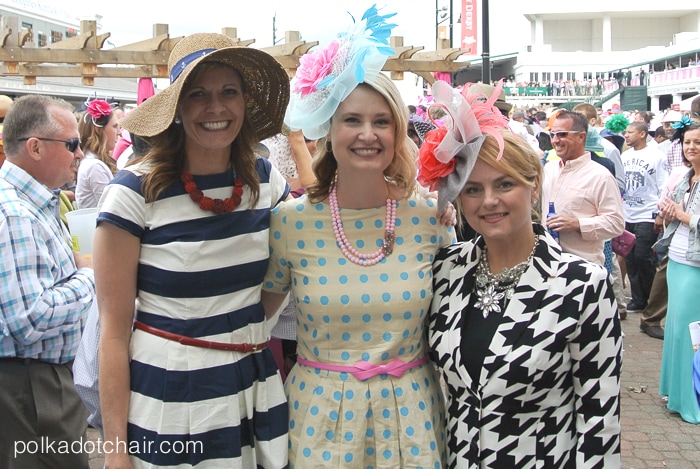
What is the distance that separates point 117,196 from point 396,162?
0.97 m

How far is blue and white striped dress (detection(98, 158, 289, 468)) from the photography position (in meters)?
2.09

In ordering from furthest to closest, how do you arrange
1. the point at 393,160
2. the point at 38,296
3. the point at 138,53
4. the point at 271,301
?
the point at 138,53 → the point at 38,296 → the point at 271,301 → the point at 393,160

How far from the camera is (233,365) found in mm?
2176

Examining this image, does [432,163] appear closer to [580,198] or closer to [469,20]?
[580,198]

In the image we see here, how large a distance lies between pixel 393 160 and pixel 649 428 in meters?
3.76

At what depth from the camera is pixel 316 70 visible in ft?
7.58

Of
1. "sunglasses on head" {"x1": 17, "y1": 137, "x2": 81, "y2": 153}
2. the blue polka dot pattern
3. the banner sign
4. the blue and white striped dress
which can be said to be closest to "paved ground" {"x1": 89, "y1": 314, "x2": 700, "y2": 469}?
"sunglasses on head" {"x1": 17, "y1": 137, "x2": 81, "y2": 153}

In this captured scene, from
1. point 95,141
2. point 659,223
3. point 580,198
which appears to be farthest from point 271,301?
point 659,223

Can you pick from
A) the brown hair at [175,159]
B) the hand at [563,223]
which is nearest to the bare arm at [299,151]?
the brown hair at [175,159]

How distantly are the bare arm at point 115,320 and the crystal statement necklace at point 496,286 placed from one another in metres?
1.13

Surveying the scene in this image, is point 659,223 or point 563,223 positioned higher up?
point 563,223

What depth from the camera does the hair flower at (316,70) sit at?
2.28m

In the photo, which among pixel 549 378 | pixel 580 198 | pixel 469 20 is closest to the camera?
pixel 549 378

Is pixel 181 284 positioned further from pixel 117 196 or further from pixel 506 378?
pixel 506 378
